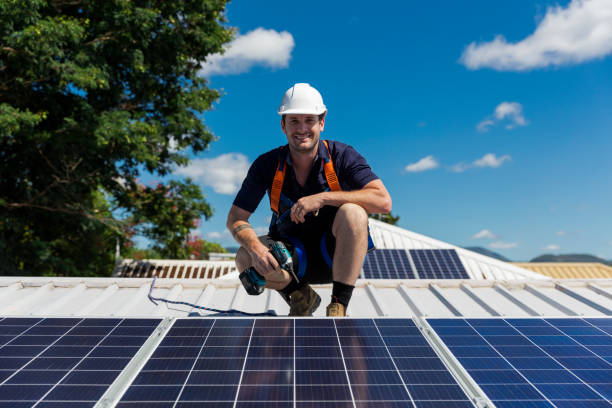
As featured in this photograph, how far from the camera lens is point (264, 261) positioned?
434 cm

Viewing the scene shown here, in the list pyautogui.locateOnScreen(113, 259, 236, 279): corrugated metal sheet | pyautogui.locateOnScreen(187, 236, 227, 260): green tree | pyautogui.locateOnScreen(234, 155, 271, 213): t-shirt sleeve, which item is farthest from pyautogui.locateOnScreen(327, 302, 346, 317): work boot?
pyautogui.locateOnScreen(187, 236, 227, 260): green tree

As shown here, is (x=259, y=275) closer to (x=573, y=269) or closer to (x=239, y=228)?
(x=239, y=228)

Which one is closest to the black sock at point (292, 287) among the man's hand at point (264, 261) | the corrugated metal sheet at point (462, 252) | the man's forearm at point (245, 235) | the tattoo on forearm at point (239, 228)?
the man's hand at point (264, 261)

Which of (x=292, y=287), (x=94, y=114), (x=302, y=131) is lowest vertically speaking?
(x=292, y=287)

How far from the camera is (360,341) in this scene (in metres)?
3.35

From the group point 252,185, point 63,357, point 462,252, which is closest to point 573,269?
point 462,252

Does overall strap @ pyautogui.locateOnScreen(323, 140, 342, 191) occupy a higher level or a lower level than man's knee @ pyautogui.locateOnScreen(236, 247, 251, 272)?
higher

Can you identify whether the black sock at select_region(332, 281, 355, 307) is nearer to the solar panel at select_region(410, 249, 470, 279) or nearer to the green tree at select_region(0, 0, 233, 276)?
the solar panel at select_region(410, 249, 470, 279)

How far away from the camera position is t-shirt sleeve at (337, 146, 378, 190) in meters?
4.61

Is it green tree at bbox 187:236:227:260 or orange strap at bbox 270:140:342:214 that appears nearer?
A: orange strap at bbox 270:140:342:214

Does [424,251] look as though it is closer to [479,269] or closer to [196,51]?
[479,269]

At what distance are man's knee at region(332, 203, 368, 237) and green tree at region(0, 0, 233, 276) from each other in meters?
11.0

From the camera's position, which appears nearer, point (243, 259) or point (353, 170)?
point (353, 170)

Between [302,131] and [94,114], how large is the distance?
39.3ft
